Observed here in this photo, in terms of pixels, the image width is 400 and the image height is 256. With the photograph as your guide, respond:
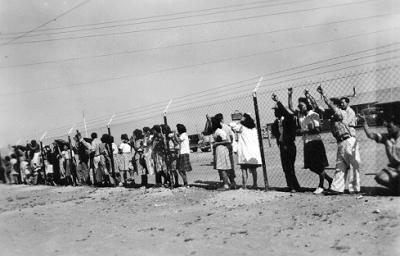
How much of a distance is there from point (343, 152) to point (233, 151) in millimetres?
3444

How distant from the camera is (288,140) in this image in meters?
8.88

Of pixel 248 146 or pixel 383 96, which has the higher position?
pixel 383 96

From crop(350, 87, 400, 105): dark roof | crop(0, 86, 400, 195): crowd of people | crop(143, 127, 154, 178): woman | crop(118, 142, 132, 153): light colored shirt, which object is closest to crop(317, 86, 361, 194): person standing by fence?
crop(0, 86, 400, 195): crowd of people

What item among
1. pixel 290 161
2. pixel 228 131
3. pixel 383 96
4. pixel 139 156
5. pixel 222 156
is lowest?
pixel 290 161

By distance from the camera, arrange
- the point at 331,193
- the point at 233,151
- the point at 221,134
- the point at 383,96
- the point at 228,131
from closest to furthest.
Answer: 1. the point at 331,193
2. the point at 221,134
3. the point at 228,131
4. the point at 233,151
5. the point at 383,96

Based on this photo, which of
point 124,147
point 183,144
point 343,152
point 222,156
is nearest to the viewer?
point 343,152

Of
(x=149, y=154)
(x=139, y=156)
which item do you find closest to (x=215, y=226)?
(x=149, y=154)

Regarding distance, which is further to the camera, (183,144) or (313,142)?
(183,144)

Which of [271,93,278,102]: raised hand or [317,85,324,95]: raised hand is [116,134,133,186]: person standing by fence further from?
[317,85,324,95]: raised hand

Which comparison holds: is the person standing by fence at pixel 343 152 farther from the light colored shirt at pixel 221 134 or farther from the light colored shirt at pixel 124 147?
the light colored shirt at pixel 124 147

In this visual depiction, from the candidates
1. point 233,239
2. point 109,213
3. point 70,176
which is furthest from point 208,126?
point 70,176

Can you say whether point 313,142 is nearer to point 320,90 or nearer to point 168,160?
point 320,90

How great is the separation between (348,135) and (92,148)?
8865 millimetres

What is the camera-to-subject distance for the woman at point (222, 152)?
33.4ft
